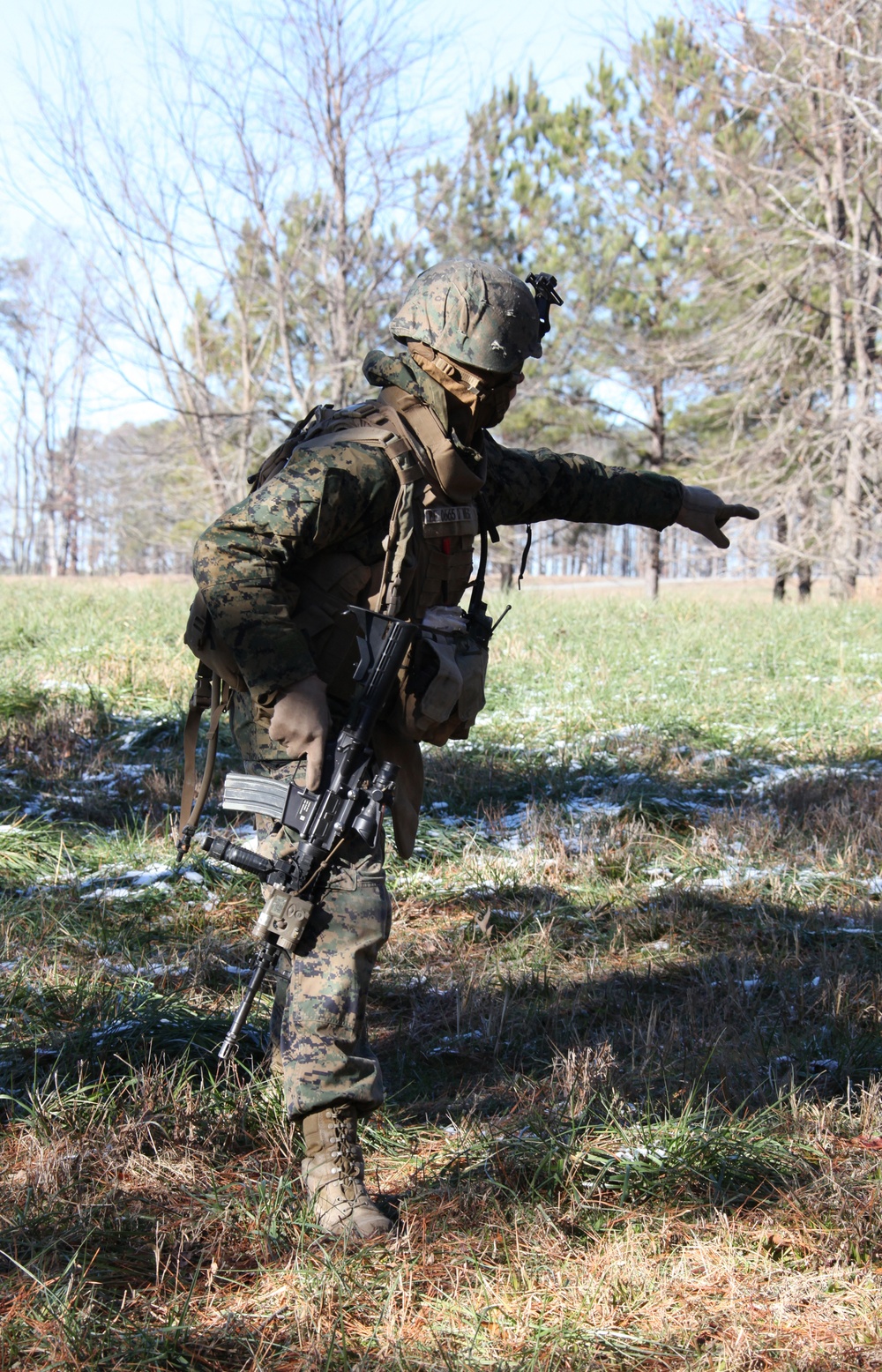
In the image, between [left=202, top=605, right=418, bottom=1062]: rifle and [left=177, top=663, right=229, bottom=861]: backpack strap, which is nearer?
[left=202, top=605, right=418, bottom=1062]: rifle

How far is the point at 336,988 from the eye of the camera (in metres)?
2.41

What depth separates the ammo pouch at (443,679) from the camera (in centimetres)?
260

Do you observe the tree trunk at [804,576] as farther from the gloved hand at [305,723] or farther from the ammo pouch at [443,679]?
the gloved hand at [305,723]

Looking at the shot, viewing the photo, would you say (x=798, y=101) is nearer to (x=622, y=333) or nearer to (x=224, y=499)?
(x=622, y=333)

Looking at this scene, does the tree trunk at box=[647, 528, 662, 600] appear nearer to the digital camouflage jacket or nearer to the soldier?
the soldier

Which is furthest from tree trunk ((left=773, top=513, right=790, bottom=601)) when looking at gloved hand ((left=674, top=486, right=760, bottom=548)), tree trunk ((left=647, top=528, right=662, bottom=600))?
gloved hand ((left=674, top=486, right=760, bottom=548))

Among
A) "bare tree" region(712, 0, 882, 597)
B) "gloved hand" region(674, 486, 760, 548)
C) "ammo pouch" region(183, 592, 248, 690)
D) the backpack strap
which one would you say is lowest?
the backpack strap

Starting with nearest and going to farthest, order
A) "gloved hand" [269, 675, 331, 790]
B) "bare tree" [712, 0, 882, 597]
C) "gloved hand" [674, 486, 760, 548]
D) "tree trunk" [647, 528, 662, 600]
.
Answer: "gloved hand" [269, 675, 331, 790] < "gloved hand" [674, 486, 760, 548] < "bare tree" [712, 0, 882, 597] < "tree trunk" [647, 528, 662, 600]

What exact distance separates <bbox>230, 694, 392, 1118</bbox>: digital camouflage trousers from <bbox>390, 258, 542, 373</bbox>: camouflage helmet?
3.25 ft

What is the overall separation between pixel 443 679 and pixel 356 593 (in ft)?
0.97

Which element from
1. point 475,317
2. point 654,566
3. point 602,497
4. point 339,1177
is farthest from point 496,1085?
point 654,566

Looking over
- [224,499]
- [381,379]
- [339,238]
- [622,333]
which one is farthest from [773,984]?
[622,333]

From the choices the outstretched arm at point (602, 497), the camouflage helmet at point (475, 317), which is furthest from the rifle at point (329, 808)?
the outstretched arm at point (602, 497)

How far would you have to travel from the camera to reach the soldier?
241 cm
